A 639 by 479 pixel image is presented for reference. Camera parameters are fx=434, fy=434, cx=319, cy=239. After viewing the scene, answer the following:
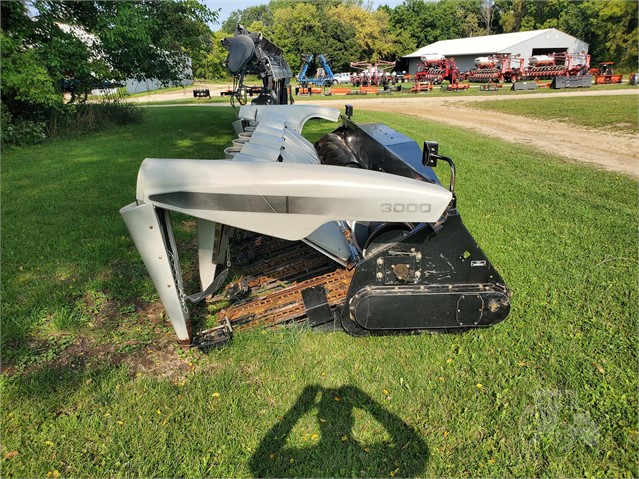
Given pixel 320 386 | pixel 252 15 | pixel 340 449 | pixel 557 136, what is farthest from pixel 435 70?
pixel 252 15

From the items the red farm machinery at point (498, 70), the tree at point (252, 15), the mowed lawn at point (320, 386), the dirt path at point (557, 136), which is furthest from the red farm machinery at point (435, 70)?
the tree at point (252, 15)

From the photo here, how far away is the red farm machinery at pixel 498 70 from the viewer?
35500 mm

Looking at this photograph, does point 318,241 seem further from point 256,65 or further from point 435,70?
point 435,70

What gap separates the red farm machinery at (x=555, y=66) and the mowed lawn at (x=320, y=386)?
36882 millimetres

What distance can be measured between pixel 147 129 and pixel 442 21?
62.2 m

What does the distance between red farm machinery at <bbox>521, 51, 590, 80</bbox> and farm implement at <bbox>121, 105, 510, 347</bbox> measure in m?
37.3

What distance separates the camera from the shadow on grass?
211cm

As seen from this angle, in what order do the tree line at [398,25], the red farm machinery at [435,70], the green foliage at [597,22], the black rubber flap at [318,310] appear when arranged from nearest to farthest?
the black rubber flap at [318,310] < the red farm machinery at [435,70] < the green foliage at [597,22] < the tree line at [398,25]

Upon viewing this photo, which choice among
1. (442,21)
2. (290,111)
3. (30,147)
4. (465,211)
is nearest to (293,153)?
(290,111)

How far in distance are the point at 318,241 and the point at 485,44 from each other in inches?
2230

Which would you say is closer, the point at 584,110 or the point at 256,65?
→ the point at 256,65

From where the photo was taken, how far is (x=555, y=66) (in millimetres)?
36562

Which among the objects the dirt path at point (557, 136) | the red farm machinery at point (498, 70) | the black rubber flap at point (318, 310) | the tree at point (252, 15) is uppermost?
the tree at point (252, 15)

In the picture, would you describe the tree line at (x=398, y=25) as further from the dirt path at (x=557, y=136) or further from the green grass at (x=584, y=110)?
the dirt path at (x=557, y=136)
